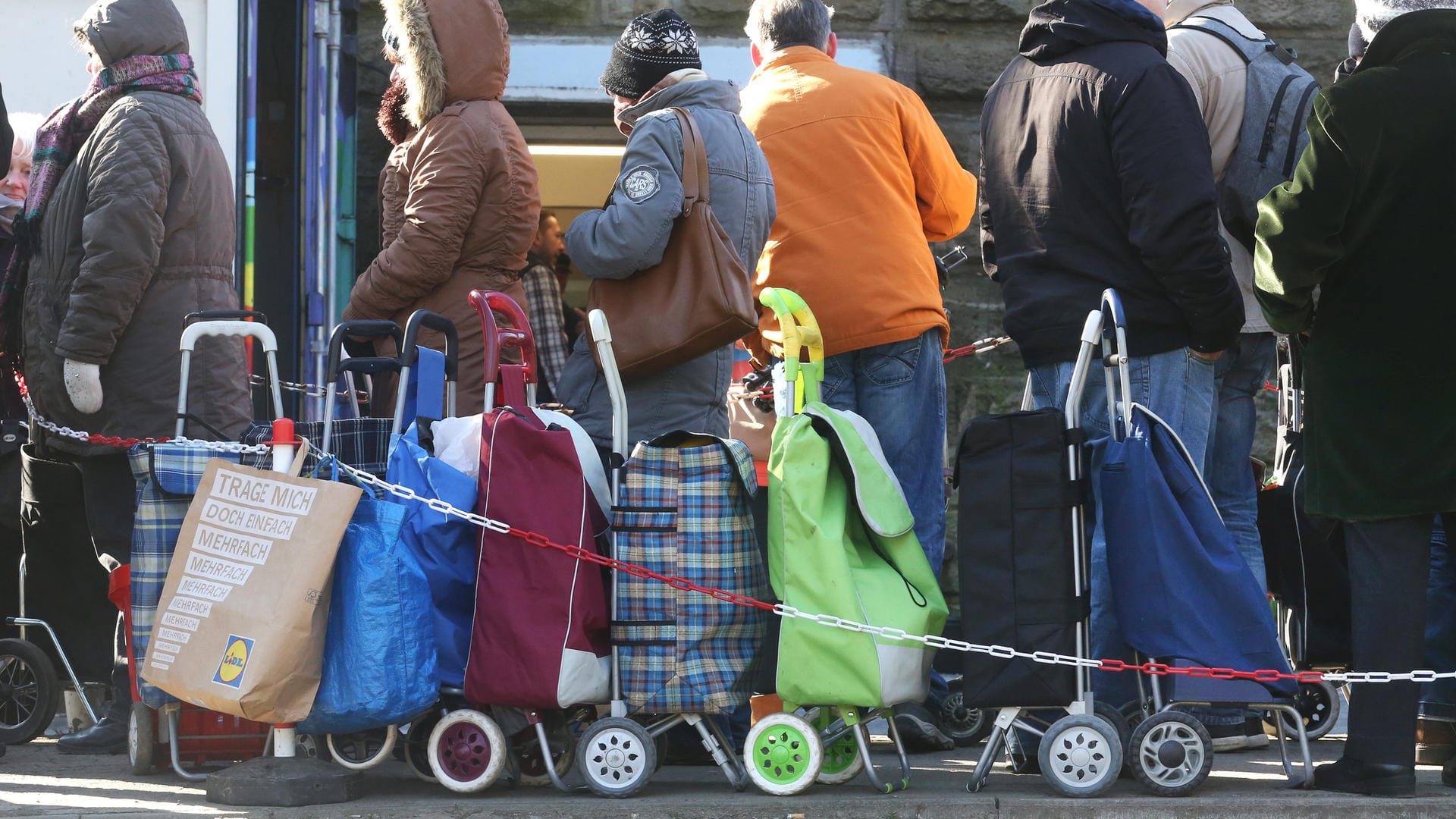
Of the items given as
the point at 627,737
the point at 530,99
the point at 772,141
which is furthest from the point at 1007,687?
the point at 530,99

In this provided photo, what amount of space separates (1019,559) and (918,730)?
96 centimetres

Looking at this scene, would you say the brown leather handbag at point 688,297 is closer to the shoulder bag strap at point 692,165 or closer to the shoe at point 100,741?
the shoulder bag strap at point 692,165

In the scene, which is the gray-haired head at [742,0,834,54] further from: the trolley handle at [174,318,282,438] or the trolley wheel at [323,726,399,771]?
the trolley wheel at [323,726,399,771]

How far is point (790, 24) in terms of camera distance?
17.9 feet

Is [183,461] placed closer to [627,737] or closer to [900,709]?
[627,737]

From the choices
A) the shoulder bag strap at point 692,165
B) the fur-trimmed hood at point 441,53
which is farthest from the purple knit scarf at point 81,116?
the shoulder bag strap at point 692,165

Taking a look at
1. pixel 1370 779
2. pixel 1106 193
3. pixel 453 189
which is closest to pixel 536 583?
pixel 453 189

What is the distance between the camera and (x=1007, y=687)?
4.18m

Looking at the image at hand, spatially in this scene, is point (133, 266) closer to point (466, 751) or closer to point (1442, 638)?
point (466, 751)

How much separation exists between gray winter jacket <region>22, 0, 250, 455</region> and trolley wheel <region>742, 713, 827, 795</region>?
201cm

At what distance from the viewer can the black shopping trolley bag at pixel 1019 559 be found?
165 inches

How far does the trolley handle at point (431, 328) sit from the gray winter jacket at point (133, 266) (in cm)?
85

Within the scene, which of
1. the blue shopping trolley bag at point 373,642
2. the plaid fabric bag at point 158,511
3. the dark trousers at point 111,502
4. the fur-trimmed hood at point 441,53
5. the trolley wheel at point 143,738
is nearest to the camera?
the blue shopping trolley bag at point 373,642

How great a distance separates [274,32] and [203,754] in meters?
3.29
